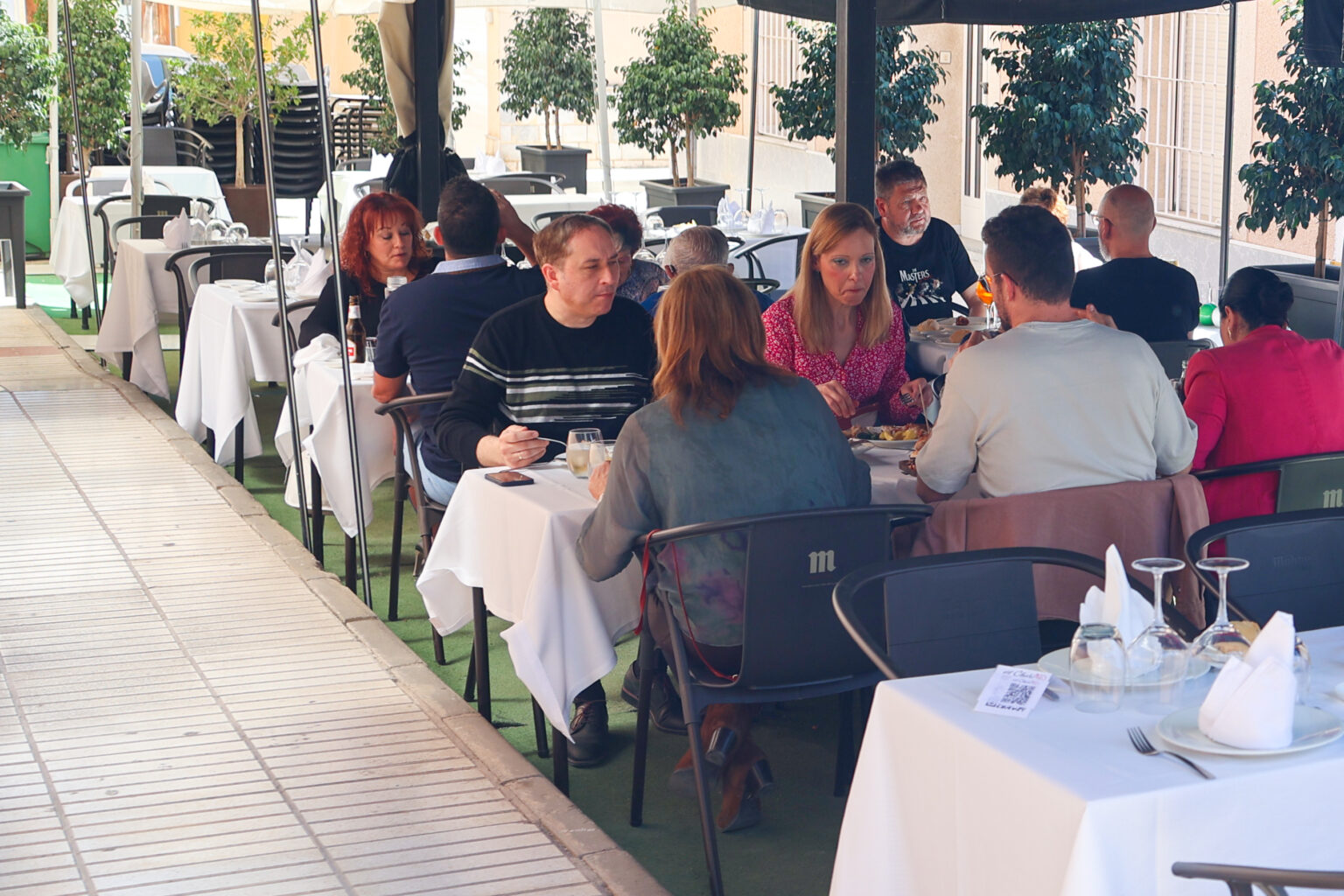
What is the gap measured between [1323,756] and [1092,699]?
294 mm

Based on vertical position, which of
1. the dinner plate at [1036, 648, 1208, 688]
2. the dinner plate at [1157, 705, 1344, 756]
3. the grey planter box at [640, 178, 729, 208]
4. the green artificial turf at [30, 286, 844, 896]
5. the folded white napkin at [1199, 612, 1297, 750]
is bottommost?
the green artificial turf at [30, 286, 844, 896]

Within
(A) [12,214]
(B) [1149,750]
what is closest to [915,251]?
(B) [1149,750]

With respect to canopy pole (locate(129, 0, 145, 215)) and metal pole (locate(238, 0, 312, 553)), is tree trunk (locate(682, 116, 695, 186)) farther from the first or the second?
metal pole (locate(238, 0, 312, 553))

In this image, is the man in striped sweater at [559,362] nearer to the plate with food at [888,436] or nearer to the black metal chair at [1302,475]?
the plate with food at [888,436]

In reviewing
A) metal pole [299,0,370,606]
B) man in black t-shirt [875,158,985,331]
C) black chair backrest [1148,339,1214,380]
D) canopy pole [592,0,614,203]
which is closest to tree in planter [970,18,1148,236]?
canopy pole [592,0,614,203]

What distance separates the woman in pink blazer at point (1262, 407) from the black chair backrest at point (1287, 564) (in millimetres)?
803

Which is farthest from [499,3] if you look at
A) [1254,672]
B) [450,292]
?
[1254,672]

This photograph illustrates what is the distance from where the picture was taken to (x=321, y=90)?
418cm

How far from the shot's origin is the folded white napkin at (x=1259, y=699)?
6.39 ft

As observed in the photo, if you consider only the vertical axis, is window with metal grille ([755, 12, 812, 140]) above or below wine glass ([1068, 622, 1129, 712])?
above

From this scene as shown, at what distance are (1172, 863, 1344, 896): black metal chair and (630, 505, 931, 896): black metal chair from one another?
126cm

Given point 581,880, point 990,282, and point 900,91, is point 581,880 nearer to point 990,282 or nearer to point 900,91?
point 990,282

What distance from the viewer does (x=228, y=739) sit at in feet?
12.5

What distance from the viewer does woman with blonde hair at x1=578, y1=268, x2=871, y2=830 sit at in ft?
10.3
